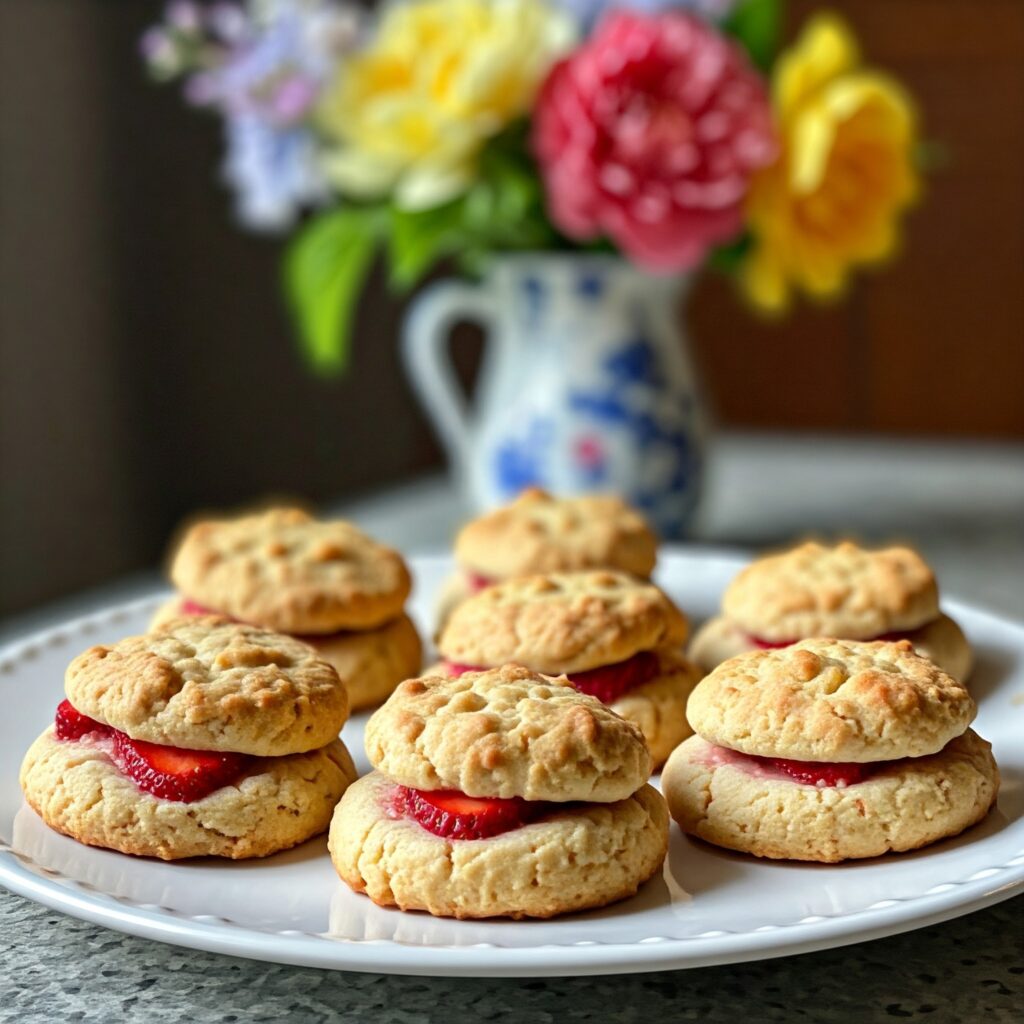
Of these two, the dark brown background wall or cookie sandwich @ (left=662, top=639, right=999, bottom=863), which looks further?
the dark brown background wall

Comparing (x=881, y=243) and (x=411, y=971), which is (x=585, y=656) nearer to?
(x=411, y=971)

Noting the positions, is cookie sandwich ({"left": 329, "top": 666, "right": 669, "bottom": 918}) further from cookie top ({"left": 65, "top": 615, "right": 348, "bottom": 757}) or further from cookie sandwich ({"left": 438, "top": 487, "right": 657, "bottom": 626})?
cookie sandwich ({"left": 438, "top": 487, "right": 657, "bottom": 626})

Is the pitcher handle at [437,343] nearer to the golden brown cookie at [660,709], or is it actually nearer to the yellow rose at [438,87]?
the yellow rose at [438,87]

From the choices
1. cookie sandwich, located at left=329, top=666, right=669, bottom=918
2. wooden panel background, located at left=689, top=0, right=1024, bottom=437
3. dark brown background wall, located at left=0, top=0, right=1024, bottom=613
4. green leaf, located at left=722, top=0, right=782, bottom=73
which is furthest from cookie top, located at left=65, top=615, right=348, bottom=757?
wooden panel background, located at left=689, top=0, right=1024, bottom=437

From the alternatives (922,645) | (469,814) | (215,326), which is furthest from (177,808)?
(215,326)

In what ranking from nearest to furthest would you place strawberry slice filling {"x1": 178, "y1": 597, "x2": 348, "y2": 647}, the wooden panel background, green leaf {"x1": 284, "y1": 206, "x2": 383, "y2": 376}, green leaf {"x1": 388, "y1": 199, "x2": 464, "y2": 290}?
strawberry slice filling {"x1": 178, "y1": 597, "x2": 348, "y2": 647}, green leaf {"x1": 388, "y1": 199, "x2": 464, "y2": 290}, green leaf {"x1": 284, "y1": 206, "x2": 383, "y2": 376}, the wooden panel background

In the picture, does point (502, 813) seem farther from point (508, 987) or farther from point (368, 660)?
point (368, 660)
